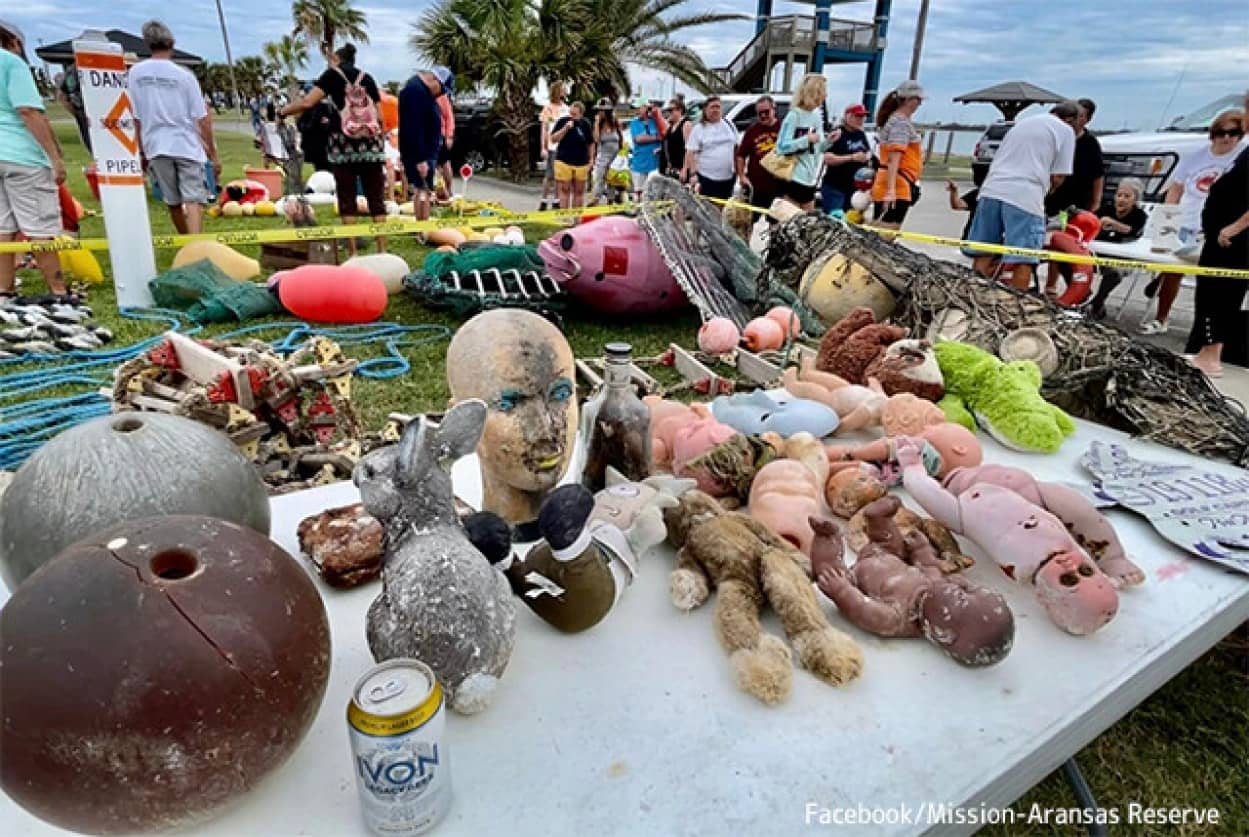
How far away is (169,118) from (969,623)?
6044 millimetres

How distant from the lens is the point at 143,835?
92 centimetres

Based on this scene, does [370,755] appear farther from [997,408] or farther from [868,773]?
[997,408]

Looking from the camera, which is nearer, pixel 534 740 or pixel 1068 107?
pixel 534 740

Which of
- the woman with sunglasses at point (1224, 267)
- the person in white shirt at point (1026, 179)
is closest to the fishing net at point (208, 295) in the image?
the person in white shirt at point (1026, 179)

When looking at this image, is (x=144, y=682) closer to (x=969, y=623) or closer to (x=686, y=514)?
(x=686, y=514)

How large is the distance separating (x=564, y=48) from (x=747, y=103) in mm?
4943

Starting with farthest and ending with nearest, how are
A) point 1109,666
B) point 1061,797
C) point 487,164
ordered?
point 487,164 → point 1061,797 → point 1109,666

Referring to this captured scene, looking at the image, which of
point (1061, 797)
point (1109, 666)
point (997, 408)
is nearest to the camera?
point (1109, 666)

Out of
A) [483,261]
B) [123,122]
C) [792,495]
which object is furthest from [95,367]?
[792,495]

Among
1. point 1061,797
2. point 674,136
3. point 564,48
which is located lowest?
point 1061,797

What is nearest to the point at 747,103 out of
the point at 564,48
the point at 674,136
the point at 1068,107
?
the point at 674,136

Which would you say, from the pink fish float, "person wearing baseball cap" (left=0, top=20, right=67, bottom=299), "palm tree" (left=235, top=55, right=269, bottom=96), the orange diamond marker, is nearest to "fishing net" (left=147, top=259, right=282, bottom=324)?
"person wearing baseball cap" (left=0, top=20, right=67, bottom=299)

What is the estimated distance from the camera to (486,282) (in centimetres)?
467

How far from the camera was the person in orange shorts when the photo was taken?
831 centimetres
